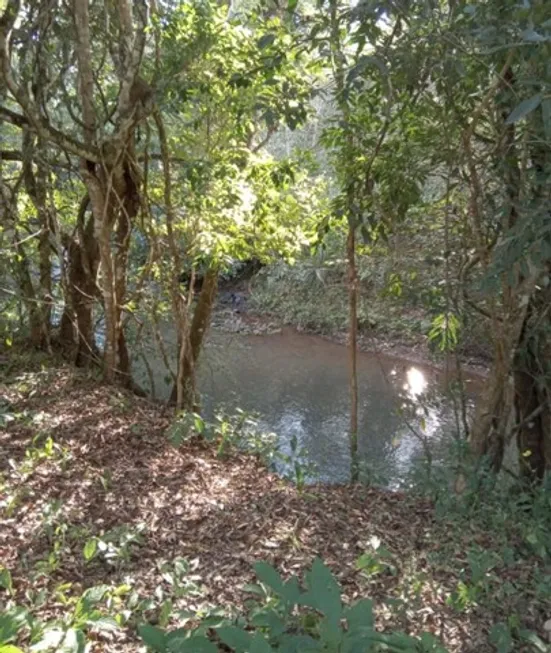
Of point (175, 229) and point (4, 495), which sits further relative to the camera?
point (175, 229)

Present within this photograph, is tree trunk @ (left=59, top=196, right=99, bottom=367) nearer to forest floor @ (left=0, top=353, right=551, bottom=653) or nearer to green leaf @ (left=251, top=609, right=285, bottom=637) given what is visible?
forest floor @ (left=0, top=353, right=551, bottom=653)

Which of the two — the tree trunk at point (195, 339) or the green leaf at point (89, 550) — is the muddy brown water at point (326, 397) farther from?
the green leaf at point (89, 550)

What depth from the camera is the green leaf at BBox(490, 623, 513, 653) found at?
221 cm

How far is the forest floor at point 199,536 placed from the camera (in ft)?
7.92

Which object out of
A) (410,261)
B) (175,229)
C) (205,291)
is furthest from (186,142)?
(410,261)

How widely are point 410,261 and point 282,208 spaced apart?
4.61 ft

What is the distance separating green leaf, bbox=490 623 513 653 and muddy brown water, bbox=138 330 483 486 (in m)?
2.41

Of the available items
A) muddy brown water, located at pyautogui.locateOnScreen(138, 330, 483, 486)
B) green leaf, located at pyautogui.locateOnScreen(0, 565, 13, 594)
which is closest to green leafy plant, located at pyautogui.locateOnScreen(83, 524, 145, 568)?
green leaf, located at pyautogui.locateOnScreen(0, 565, 13, 594)

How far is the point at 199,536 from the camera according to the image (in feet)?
10.1

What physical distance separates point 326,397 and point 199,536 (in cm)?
799

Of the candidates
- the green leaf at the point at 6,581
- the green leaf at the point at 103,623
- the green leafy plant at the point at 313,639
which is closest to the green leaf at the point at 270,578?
the green leafy plant at the point at 313,639

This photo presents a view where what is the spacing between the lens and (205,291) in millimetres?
6438

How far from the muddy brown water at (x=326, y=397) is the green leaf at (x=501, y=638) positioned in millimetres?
2408

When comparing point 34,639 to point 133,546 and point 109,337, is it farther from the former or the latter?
point 109,337
